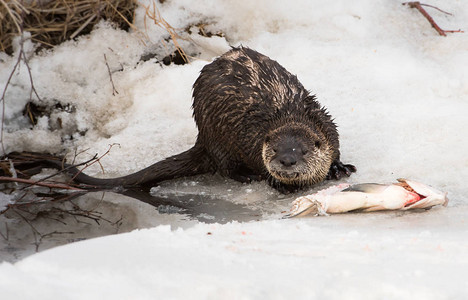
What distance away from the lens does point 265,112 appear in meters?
4.52

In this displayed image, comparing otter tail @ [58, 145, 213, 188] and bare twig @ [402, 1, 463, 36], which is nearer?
otter tail @ [58, 145, 213, 188]

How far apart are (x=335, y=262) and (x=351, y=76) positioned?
3.11m

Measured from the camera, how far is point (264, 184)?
456 cm

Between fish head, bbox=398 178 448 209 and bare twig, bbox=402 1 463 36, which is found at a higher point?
bare twig, bbox=402 1 463 36

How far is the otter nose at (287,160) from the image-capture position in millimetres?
4188

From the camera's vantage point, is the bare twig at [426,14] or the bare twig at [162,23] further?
the bare twig at [426,14]

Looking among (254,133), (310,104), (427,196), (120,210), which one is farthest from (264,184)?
(427,196)

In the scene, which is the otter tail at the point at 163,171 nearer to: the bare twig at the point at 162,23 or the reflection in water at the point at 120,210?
the reflection in water at the point at 120,210

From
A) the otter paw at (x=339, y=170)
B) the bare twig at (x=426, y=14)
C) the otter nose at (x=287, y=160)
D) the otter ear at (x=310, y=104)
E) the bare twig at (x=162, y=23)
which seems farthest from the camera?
the bare twig at (x=426, y=14)

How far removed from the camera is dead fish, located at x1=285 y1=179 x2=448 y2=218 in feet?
11.8

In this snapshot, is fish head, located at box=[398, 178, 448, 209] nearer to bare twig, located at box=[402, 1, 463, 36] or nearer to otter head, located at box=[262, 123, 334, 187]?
otter head, located at box=[262, 123, 334, 187]

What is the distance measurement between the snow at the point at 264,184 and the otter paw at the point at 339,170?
54 millimetres

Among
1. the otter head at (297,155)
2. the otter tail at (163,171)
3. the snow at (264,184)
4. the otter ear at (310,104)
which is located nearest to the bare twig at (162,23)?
the snow at (264,184)

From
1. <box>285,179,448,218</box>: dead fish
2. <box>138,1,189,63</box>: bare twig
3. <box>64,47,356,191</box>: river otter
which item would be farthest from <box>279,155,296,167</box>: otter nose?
<box>138,1,189,63</box>: bare twig
